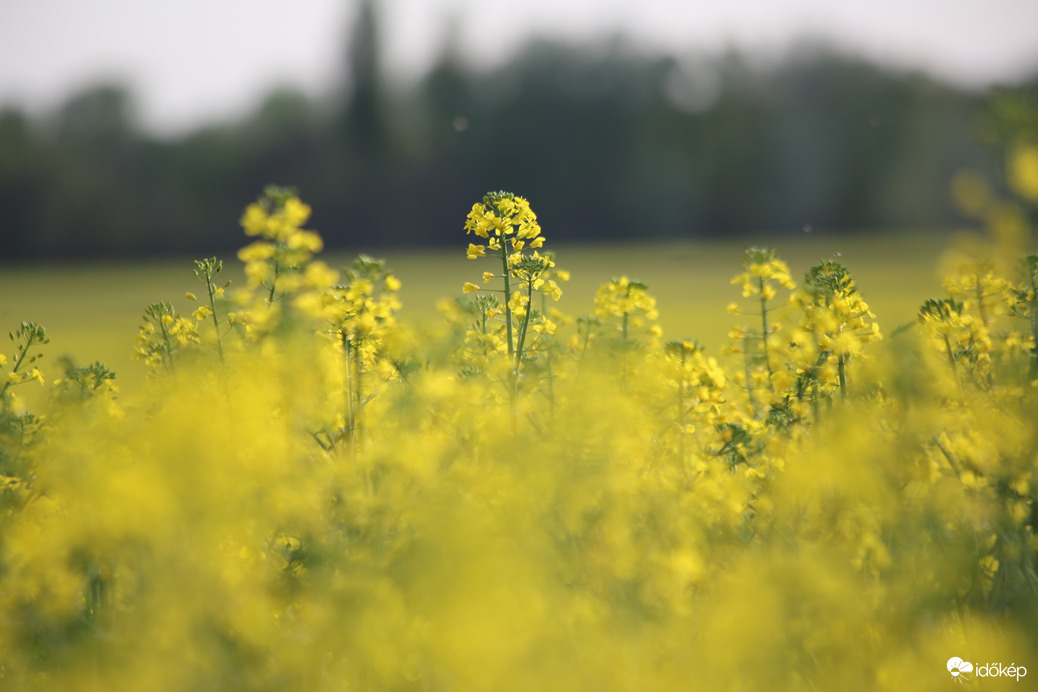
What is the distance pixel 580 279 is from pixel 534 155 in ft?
43.2

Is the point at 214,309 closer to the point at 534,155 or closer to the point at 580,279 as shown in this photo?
the point at 580,279

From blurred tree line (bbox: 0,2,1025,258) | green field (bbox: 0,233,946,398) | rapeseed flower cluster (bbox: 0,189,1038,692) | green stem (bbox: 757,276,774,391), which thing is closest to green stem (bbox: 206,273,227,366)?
rapeseed flower cluster (bbox: 0,189,1038,692)

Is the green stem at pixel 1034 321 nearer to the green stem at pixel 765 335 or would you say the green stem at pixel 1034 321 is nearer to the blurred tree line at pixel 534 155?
the green stem at pixel 765 335

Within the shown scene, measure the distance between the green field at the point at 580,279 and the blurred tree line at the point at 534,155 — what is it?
4.67ft

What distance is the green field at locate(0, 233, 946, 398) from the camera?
11805mm

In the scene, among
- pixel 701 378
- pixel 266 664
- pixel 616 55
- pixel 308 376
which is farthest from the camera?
pixel 616 55

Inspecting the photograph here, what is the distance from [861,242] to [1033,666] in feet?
86.5

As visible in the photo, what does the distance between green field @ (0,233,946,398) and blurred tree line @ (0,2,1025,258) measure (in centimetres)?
142

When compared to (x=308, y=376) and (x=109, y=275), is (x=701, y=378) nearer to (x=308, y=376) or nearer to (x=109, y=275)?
(x=308, y=376)

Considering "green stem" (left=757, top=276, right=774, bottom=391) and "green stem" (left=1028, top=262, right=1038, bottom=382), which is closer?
"green stem" (left=1028, top=262, right=1038, bottom=382)

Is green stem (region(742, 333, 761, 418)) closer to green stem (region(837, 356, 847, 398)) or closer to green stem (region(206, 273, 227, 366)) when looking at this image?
green stem (region(837, 356, 847, 398))

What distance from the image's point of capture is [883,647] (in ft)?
5.69

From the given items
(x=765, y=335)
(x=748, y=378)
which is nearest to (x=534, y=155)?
(x=748, y=378)

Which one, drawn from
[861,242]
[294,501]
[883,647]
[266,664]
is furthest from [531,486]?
[861,242]
